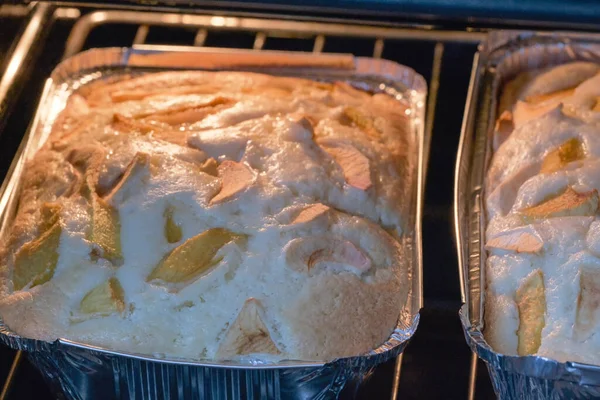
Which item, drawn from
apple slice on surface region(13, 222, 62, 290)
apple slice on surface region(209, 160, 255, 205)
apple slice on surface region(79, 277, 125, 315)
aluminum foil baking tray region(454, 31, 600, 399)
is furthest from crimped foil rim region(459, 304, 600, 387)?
apple slice on surface region(13, 222, 62, 290)

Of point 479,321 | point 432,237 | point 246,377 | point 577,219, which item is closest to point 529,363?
point 479,321

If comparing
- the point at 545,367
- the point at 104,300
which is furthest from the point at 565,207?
the point at 104,300

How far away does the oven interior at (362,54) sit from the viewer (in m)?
1.71

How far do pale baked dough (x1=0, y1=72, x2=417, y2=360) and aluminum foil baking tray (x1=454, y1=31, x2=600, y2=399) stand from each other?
0.45 feet

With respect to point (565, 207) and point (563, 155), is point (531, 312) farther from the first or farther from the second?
point (563, 155)

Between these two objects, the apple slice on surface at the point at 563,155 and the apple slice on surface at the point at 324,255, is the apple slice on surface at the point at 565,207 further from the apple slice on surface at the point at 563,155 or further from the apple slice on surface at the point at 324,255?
the apple slice on surface at the point at 324,255

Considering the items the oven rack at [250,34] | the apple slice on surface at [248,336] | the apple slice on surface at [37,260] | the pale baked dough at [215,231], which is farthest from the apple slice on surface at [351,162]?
the apple slice on surface at [37,260]

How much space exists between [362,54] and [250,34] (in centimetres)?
36

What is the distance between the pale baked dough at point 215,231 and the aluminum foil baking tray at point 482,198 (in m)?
0.14

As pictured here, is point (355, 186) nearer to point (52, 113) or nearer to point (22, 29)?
point (52, 113)

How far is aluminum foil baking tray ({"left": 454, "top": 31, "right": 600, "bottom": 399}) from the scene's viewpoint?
1.34 metres

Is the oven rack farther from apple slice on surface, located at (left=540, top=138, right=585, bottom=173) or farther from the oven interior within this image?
apple slice on surface, located at (left=540, top=138, right=585, bottom=173)

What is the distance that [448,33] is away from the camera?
7.20 ft

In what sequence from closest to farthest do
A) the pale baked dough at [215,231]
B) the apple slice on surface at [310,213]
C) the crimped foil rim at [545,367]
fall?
the crimped foil rim at [545,367] → the pale baked dough at [215,231] → the apple slice on surface at [310,213]
